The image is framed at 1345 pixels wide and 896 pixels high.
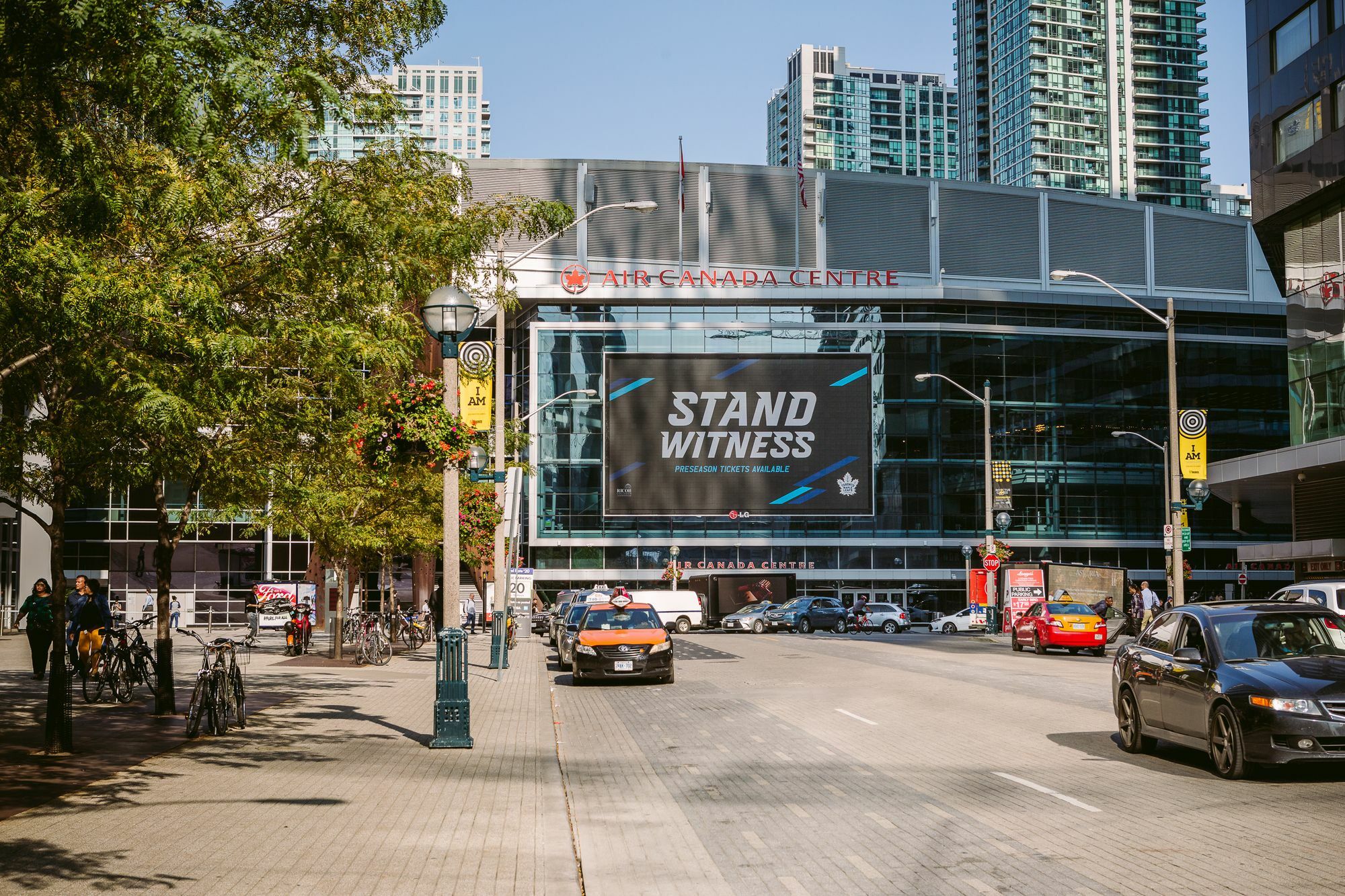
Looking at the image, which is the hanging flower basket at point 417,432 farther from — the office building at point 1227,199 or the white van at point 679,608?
the office building at point 1227,199

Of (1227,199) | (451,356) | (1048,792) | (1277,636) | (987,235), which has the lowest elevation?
(1048,792)

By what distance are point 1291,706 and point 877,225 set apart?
79015 mm

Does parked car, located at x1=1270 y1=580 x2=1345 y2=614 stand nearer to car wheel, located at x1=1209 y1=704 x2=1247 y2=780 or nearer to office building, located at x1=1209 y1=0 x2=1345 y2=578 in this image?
office building, located at x1=1209 y1=0 x2=1345 y2=578

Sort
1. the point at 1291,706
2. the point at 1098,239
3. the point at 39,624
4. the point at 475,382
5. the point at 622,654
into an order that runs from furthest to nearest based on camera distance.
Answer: the point at 1098,239 → the point at 475,382 → the point at 622,654 → the point at 39,624 → the point at 1291,706

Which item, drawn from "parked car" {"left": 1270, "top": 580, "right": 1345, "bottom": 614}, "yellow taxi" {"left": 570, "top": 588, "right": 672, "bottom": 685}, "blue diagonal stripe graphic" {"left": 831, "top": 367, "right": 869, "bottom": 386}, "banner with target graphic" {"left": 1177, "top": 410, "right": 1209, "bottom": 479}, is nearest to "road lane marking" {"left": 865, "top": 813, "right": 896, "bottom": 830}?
"yellow taxi" {"left": 570, "top": 588, "right": 672, "bottom": 685}

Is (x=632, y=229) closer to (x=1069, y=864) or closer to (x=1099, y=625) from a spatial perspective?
(x=1099, y=625)

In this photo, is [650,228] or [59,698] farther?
[650,228]

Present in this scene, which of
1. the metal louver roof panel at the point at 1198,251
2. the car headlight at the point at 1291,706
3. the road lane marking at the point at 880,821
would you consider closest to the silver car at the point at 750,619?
the metal louver roof panel at the point at 1198,251

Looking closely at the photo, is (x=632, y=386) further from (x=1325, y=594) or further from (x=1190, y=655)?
(x=1190, y=655)

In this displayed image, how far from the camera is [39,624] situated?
24922 millimetres

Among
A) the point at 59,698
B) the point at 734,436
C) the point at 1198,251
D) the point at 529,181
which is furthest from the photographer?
the point at 1198,251

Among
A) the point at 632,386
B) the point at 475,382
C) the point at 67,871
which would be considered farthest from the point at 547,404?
the point at 632,386

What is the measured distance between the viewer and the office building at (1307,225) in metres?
36.7

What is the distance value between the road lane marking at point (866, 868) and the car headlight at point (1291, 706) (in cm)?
493
